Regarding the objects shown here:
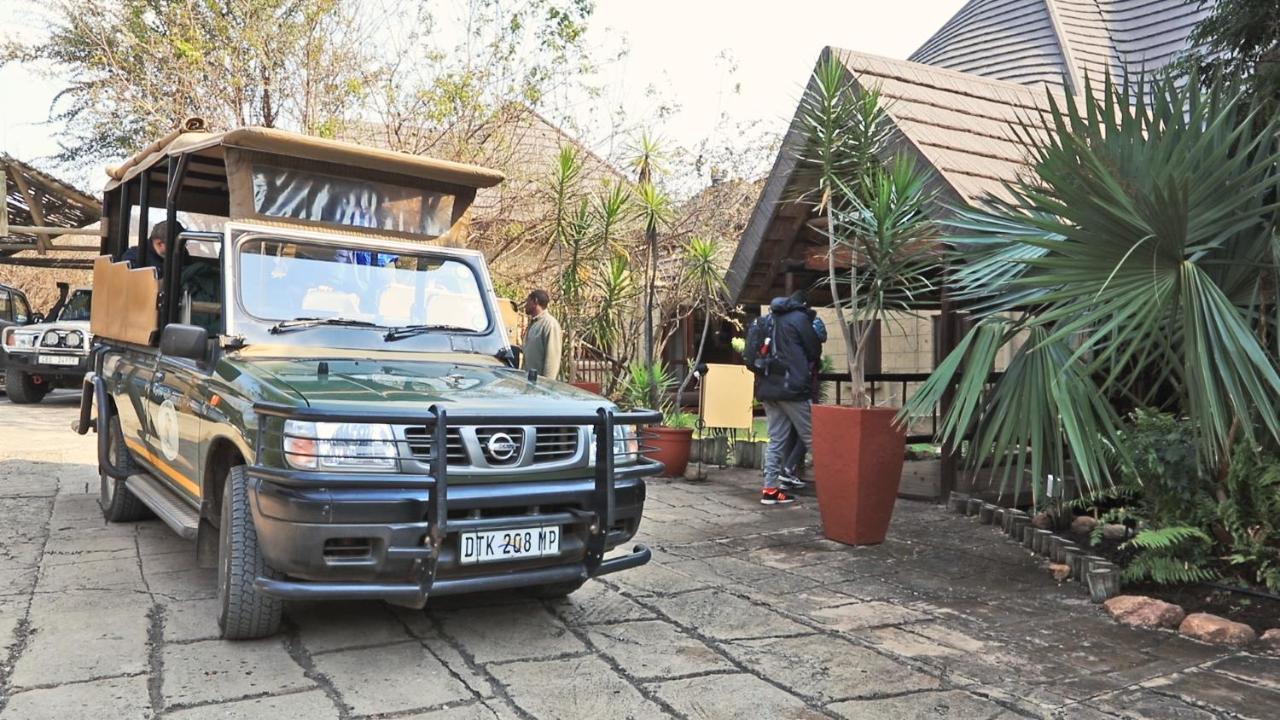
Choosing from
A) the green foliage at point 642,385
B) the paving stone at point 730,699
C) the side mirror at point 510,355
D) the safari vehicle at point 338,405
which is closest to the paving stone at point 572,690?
the paving stone at point 730,699

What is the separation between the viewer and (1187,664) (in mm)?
3812

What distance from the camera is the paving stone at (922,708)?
3.24 m

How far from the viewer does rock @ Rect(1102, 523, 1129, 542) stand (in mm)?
5758

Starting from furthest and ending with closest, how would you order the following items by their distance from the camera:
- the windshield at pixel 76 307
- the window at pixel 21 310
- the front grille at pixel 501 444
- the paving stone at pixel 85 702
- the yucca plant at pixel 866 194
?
the window at pixel 21 310
the windshield at pixel 76 307
the yucca plant at pixel 866 194
the front grille at pixel 501 444
the paving stone at pixel 85 702

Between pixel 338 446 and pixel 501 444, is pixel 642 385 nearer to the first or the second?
pixel 501 444

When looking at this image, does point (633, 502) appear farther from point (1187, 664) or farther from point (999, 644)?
point (1187, 664)

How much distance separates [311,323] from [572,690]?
2288 millimetres

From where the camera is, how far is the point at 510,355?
5047 mm

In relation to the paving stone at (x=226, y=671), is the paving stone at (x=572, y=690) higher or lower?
higher

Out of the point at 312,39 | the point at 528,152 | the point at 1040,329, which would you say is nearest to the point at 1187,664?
the point at 1040,329

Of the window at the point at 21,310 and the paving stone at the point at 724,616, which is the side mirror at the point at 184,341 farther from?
the window at the point at 21,310

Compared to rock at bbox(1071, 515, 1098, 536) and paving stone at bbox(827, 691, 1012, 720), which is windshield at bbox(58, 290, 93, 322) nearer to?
rock at bbox(1071, 515, 1098, 536)

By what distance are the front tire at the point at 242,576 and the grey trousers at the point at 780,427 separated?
4.53m

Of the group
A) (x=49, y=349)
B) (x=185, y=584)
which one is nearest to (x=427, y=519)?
(x=185, y=584)
